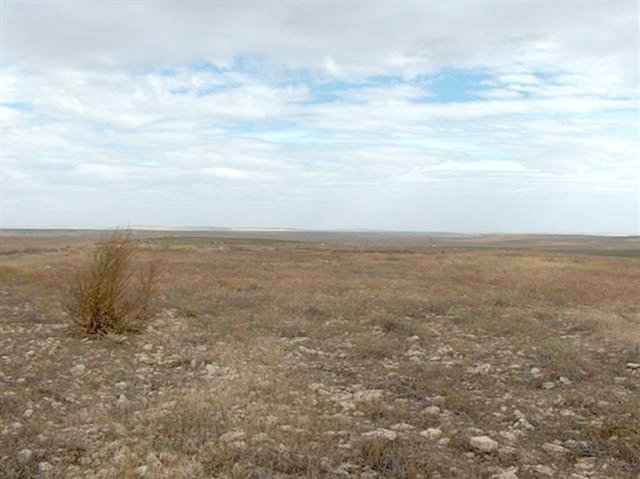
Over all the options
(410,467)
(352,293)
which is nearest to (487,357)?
(410,467)

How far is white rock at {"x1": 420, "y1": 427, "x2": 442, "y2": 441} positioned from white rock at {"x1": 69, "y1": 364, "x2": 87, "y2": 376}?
5.48 metres

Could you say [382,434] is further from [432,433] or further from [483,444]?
[483,444]

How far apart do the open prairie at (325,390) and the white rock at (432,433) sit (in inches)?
4.2

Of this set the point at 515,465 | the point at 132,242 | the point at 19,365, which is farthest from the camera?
the point at 132,242

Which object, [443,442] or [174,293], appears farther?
[174,293]

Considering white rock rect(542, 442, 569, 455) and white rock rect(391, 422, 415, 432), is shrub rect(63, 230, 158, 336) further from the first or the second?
white rock rect(542, 442, 569, 455)

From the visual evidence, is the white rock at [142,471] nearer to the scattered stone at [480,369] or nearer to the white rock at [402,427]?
the white rock at [402,427]

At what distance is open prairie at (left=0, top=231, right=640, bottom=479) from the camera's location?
627 centimetres

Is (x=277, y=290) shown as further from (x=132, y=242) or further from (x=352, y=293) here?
(x=132, y=242)

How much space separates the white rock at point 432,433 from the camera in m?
7.12

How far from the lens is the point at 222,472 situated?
5.89 metres

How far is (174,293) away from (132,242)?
5.60 metres

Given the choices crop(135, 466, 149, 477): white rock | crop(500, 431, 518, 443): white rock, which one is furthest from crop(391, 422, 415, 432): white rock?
crop(135, 466, 149, 477): white rock

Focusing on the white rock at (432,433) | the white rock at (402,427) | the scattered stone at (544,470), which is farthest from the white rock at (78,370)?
the scattered stone at (544,470)
